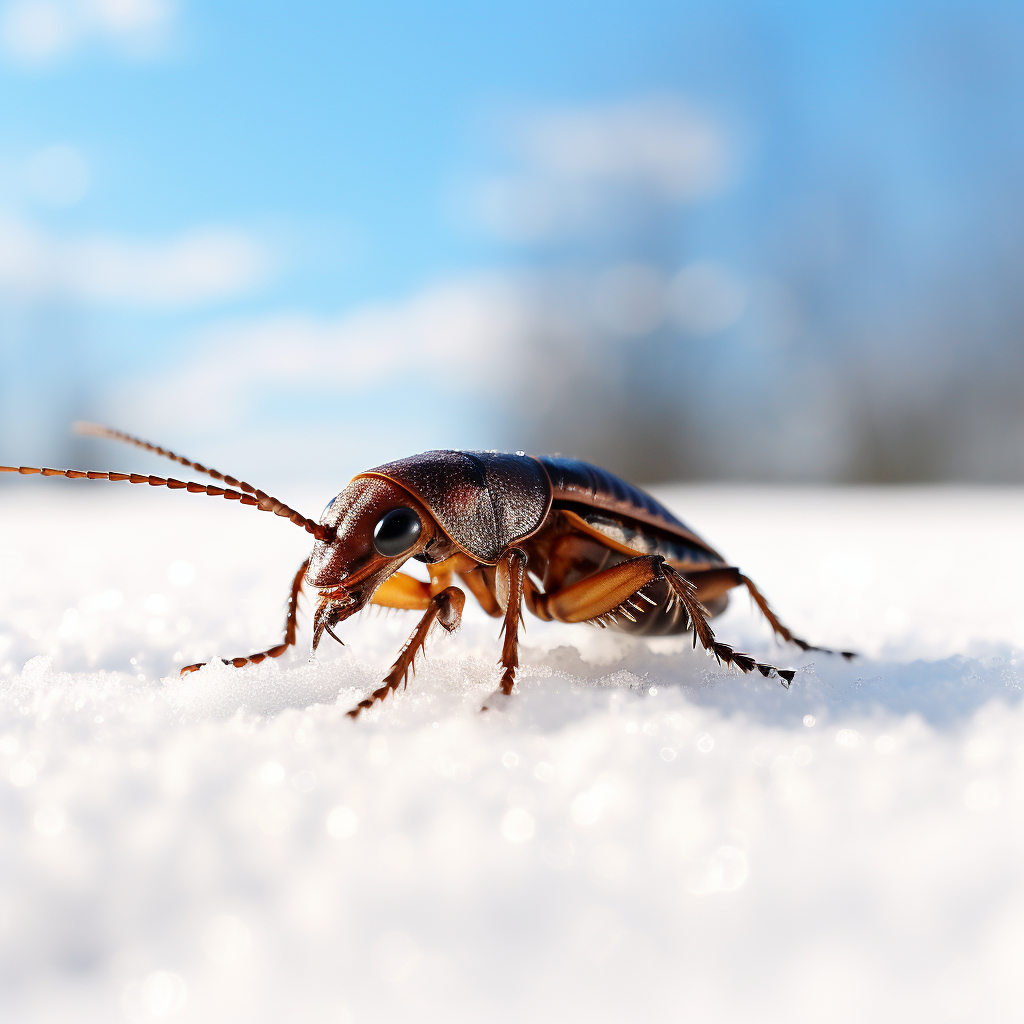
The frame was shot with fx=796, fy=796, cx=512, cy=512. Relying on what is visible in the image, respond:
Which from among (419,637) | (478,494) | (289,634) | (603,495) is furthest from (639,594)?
(289,634)

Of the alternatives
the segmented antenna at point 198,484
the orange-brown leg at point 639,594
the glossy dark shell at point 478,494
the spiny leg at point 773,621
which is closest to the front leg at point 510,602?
the glossy dark shell at point 478,494

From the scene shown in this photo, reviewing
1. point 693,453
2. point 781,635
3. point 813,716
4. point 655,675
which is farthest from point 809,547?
point 693,453

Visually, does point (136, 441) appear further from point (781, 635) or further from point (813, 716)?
point (781, 635)

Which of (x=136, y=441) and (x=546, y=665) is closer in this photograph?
(x=136, y=441)

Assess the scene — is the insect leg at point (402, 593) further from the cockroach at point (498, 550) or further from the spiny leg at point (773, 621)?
the spiny leg at point (773, 621)

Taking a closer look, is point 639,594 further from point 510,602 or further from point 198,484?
point 198,484
